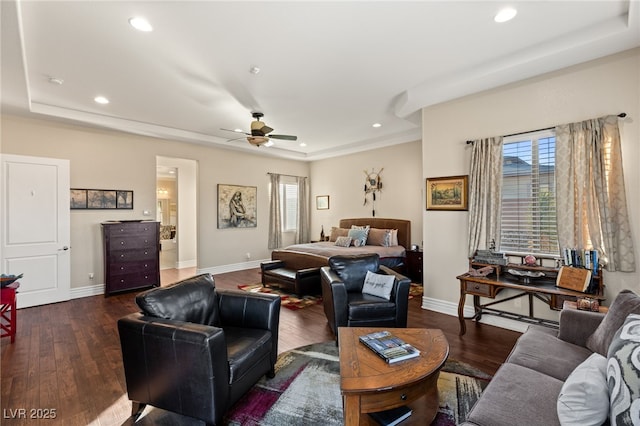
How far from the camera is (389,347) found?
6.47 ft

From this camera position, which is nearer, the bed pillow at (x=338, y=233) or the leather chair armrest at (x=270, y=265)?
the leather chair armrest at (x=270, y=265)

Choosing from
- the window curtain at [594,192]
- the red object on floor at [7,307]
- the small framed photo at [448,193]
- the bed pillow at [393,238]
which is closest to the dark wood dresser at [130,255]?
the red object on floor at [7,307]

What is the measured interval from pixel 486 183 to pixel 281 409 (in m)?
3.37

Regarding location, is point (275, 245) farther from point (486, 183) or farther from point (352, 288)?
point (486, 183)

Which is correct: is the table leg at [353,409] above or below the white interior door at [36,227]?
below

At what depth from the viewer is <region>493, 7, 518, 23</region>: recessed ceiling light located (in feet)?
7.94

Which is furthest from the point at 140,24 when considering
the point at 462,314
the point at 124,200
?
the point at 462,314

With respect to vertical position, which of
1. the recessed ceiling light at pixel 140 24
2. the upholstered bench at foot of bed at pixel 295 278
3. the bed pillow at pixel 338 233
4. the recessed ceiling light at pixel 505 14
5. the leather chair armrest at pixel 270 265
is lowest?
the upholstered bench at foot of bed at pixel 295 278

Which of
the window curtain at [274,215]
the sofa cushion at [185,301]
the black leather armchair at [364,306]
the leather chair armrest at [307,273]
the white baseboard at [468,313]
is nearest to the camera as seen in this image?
the sofa cushion at [185,301]

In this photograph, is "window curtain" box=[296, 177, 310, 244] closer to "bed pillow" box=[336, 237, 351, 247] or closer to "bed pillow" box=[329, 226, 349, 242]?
"bed pillow" box=[329, 226, 349, 242]

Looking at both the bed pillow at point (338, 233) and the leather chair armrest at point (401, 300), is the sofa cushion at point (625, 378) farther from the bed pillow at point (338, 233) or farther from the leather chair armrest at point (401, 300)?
the bed pillow at point (338, 233)

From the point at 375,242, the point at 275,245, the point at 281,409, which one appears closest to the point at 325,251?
the point at 375,242

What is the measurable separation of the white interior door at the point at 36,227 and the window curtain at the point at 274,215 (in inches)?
167

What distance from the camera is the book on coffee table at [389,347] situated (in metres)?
1.86
